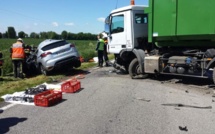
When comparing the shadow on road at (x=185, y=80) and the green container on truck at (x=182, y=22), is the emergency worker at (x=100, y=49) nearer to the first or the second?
the shadow on road at (x=185, y=80)

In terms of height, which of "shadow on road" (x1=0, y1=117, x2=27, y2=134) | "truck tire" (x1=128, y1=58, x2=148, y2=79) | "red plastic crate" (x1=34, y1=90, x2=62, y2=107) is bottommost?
"shadow on road" (x1=0, y1=117, x2=27, y2=134)

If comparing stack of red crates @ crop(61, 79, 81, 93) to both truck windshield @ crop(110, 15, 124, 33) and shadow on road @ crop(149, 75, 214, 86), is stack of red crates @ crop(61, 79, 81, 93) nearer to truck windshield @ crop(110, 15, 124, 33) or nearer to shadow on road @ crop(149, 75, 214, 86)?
shadow on road @ crop(149, 75, 214, 86)

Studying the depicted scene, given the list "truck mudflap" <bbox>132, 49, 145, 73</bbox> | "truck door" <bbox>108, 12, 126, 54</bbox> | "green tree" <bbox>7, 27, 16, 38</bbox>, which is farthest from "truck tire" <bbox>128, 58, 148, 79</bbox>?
"green tree" <bbox>7, 27, 16, 38</bbox>

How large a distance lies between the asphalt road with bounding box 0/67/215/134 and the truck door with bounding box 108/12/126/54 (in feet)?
9.80

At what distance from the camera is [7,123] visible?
212 inches

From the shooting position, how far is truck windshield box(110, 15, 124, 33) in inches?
436

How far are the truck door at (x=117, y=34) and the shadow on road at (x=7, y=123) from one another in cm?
632

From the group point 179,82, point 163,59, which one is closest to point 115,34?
point 163,59

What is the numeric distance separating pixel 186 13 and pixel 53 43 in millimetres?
6315

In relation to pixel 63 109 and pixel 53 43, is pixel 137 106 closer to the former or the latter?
pixel 63 109

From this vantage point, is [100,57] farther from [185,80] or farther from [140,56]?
[185,80]

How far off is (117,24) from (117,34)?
0.41 meters

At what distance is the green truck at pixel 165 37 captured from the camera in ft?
27.5

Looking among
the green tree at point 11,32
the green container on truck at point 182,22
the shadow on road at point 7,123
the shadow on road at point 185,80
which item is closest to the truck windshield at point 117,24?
the green container on truck at point 182,22
